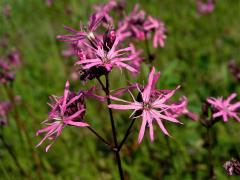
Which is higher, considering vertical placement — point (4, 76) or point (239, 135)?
point (4, 76)

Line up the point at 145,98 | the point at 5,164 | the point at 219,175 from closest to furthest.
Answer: the point at 145,98 < the point at 219,175 < the point at 5,164

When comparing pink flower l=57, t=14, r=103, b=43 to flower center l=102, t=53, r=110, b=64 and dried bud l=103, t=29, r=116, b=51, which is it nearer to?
dried bud l=103, t=29, r=116, b=51

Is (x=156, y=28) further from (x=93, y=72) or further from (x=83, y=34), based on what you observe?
→ (x=93, y=72)

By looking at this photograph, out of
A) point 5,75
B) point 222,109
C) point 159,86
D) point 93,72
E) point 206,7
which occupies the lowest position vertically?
point 222,109

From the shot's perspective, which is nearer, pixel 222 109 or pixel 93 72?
pixel 93 72

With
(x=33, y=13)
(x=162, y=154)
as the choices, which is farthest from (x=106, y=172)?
(x=33, y=13)

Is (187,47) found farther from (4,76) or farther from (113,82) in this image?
Answer: (4,76)

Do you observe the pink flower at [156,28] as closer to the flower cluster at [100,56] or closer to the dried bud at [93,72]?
the flower cluster at [100,56]

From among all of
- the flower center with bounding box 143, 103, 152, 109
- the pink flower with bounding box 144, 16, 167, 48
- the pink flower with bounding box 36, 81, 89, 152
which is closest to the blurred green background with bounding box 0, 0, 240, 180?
the pink flower with bounding box 144, 16, 167, 48

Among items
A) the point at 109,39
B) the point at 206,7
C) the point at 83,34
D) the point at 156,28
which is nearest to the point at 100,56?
the point at 109,39
